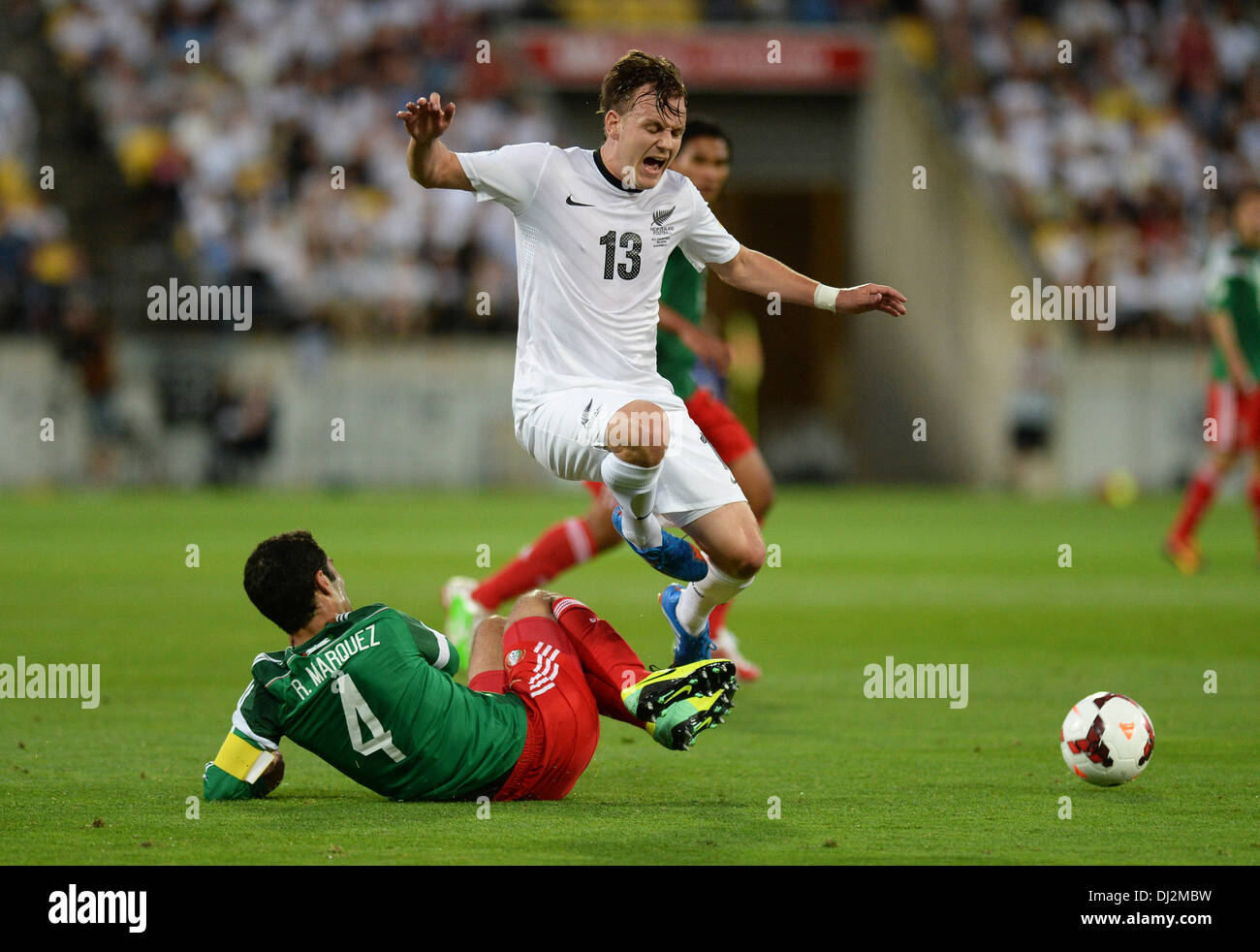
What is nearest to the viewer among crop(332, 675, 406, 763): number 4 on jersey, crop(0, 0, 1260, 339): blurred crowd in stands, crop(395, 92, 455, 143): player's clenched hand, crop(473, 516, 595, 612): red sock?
crop(332, 675, 406, 763): number 4 on jersey

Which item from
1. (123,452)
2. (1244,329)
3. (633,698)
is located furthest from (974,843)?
(123,452)

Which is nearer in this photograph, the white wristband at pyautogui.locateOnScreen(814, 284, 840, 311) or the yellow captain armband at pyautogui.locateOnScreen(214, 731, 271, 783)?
the yellow captain armband at pyautogui.locateOnScreen(214, 731, 271, 783)

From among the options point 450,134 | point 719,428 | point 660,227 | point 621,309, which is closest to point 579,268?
point 621,309

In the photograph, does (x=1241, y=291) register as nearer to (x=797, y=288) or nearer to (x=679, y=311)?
(x=679, y=311)

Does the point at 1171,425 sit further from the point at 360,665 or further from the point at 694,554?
the point at 360,665

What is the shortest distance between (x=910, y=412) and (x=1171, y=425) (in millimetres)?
3960

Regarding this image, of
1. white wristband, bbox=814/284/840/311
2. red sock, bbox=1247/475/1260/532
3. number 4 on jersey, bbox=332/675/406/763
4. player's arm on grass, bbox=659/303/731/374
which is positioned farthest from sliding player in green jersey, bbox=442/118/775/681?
red sock, bbox=1247/475/1260/532

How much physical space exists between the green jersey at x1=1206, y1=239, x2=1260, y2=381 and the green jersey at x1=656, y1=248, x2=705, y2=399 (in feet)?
21.3

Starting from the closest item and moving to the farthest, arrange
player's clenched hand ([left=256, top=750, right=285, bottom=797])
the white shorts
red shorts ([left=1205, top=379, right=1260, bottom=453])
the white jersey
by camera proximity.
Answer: player's clenched hand ([left=256, top=750, right=285, bottom=797]) → the white shorts → the white jersey → red shorts ([left=1205, top=379, right=1260, bottom=453])

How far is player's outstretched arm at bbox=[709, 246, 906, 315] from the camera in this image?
6.35 meters

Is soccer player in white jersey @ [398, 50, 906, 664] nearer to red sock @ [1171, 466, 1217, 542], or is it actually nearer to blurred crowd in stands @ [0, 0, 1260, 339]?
red sock @ [1171, 466, 1217, 542]

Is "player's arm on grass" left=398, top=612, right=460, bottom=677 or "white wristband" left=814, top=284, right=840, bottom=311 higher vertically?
"white wristband" left=814, top=284, right=840, bottom=311

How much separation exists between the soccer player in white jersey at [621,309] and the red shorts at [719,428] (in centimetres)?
196

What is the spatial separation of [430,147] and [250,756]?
2.11m
